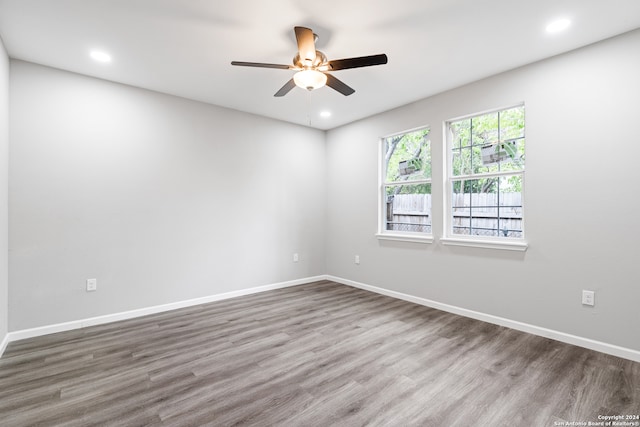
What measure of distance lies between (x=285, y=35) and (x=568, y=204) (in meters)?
2.96

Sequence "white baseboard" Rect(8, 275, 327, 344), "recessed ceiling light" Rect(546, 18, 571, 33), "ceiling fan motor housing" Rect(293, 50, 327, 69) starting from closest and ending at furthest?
"recessed ceiling light" Rect(546, 18, 571, 33), "ceiling fan motor housing" Rect(293, 50, 327, 69), "white baseboard" Rect(8, 275, 327, 344)

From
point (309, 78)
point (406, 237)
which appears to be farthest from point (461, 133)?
point (309, 78)

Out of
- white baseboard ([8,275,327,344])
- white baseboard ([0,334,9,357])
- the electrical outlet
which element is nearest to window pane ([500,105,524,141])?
the electrical outlet

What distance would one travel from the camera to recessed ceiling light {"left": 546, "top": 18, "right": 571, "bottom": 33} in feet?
7.68

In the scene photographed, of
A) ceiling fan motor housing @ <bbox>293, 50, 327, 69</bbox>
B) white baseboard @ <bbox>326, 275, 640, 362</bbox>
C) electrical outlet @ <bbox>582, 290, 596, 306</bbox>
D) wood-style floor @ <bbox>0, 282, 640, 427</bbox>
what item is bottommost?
wood-style floor @ <bbox>0, 282, 640, 427</bbox>

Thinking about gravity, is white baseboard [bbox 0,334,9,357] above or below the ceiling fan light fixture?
below

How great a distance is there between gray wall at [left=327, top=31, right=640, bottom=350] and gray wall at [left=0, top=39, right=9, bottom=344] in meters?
4.36

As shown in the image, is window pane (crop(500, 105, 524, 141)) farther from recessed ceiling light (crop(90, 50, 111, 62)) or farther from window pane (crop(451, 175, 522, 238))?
recessed ceiling light (crop(90, 50, 111, 62))

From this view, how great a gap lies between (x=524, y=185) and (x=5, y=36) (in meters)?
4.91

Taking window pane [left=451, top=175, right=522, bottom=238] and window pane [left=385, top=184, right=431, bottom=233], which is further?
window pane [left=385, top=184, right=431, bottom=233]

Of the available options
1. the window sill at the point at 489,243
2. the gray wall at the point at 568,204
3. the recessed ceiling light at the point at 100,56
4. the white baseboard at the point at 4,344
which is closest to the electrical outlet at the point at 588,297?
the gray wall at the point at 568,204

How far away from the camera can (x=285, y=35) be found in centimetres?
254

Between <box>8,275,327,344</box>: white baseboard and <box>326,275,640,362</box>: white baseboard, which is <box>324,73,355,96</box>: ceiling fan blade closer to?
<box>326,275,640,362</box>: white baseboard

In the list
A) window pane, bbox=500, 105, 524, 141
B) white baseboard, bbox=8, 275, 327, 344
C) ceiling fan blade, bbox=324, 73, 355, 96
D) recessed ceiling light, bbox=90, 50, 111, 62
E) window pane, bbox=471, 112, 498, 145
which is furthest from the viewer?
window pane, bbox=471, 112, 498, 145
